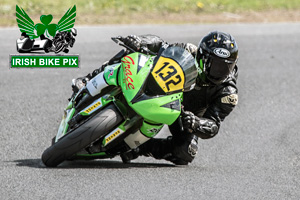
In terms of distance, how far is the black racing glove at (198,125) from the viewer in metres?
6.07

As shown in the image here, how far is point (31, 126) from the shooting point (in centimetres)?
778

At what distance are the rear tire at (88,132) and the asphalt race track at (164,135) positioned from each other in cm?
19

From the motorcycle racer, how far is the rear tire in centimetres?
70

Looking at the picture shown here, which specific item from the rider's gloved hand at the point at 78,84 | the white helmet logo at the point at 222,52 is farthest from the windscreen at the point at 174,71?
the rider's gloved hand at the point at 78,84

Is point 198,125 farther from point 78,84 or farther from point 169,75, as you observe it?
point 78,84

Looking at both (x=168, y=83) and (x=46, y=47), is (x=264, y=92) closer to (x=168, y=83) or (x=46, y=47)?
(x=46, y=47)

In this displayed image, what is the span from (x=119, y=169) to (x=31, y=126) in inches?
78.0

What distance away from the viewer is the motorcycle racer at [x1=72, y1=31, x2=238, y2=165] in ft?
20.6

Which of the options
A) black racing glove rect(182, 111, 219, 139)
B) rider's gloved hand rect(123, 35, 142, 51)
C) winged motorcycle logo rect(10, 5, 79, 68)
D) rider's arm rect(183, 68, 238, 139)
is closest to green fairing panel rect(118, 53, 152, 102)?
rider's gloved hand rect(123, 35, 142, 51)

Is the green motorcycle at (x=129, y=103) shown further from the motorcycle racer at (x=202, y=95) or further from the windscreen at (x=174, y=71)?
the motorcycle racer at (x=202, y=95)

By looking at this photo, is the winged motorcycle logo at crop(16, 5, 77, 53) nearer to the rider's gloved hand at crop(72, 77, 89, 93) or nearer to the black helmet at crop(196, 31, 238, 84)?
the rider's gloved hand at crop(72, 77, 89, 93)

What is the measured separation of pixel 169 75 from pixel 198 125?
0.70m

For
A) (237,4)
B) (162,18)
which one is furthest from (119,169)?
(237,4)

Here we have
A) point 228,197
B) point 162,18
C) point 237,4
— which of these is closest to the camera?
point 228,197
